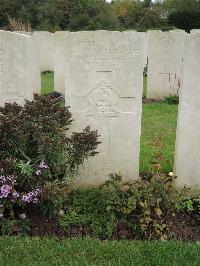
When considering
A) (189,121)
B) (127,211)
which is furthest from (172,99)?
(127,211)

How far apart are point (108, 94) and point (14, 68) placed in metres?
1.27

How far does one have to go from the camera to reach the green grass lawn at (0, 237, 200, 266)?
393cm

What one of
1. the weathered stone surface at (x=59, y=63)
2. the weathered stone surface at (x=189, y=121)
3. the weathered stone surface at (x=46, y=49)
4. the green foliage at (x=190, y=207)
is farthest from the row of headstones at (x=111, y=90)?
the weathered stone surface at (x=46, y=49)

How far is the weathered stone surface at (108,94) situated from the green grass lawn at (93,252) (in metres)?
1.42

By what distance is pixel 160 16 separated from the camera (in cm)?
4016

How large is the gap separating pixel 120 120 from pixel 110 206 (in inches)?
47.0

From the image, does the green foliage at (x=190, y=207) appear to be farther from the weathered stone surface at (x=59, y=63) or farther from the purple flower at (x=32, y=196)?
the weathered stone surface at (x=59, y=63)

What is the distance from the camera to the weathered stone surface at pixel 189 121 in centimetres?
496

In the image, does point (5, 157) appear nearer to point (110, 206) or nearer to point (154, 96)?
point (110, 206)

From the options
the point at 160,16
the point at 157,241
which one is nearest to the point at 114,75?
the point at 157,241

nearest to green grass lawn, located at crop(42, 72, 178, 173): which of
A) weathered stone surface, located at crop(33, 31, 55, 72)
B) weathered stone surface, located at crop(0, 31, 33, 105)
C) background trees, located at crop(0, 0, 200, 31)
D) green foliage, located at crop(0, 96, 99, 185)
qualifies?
green foliage, located at crop(0, 96, 99, 185)

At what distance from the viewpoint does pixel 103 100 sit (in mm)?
5266

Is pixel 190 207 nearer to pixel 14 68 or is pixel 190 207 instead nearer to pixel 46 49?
pixel 14 68

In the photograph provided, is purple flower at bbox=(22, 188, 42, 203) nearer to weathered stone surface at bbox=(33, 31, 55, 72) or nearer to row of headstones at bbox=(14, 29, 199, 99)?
row of headstones at bbox=(14, 29, 199, 99)
